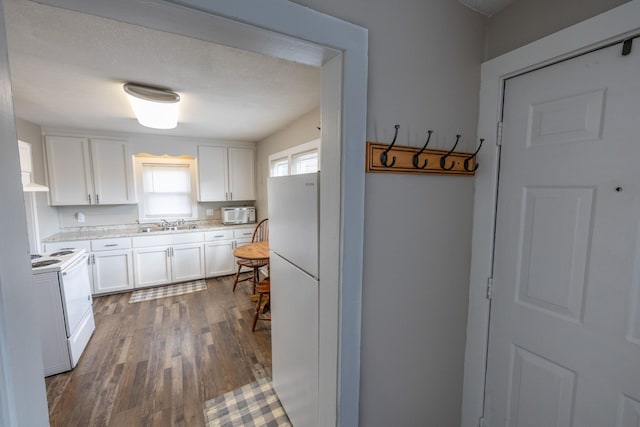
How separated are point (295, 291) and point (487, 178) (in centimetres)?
114

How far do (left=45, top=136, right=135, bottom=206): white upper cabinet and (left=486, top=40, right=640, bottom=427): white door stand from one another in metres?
4.61

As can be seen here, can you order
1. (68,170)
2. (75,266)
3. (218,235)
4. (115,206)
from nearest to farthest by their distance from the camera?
(75,266) < (68,170) < (115,206) < (218,235)

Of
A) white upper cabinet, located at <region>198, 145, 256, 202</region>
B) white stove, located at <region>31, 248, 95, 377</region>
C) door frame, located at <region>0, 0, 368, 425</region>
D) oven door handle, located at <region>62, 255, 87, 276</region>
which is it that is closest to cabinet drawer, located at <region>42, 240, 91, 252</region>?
oven door handle, located at <region>62, 255, 87, 276</region>

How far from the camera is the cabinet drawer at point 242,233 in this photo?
4.36 metres

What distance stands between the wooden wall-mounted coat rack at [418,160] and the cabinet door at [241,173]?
3.93 metres

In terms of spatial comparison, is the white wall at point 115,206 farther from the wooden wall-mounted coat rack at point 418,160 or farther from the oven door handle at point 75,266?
the wooden wall-mounted coat rack at point 418,160

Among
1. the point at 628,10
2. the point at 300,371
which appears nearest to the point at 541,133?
the point at 628,10

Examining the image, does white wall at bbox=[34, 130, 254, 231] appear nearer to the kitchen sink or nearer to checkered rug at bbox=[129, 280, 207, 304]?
the kitchen sink

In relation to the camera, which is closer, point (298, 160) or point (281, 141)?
point (298, 160)

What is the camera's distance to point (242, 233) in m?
4.40

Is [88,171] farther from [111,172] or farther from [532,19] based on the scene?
[532,19]

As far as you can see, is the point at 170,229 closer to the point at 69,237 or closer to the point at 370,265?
the point at 69,237

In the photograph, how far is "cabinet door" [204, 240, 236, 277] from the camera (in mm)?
4195

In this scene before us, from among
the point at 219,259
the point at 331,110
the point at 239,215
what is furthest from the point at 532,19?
the point at 219,259
